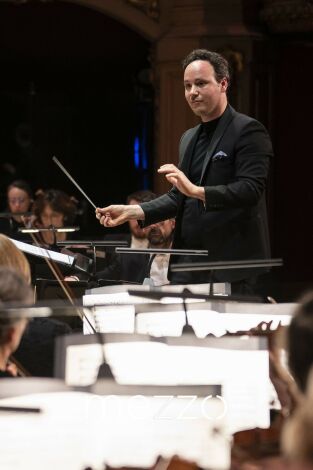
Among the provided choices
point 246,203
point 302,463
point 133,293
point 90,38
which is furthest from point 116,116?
point 302,463

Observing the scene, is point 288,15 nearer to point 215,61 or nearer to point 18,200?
point 18,200

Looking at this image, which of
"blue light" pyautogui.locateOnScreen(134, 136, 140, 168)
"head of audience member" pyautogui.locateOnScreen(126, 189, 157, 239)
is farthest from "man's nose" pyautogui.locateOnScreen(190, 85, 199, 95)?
"blue light" pyautogui.locateOnScreen(134, 136, 140, 168)

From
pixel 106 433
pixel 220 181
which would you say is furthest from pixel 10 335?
pixel 220 181

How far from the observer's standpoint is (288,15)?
25.0ft

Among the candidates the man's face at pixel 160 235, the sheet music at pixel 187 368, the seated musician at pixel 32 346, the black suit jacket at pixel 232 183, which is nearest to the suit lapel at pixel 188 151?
the black suit jacket at pixel 232 183

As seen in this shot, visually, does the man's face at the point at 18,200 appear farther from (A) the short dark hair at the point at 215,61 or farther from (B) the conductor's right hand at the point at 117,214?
(A) the short dark hair at the point at 215,61

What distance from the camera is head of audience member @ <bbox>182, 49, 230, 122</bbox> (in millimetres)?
3512

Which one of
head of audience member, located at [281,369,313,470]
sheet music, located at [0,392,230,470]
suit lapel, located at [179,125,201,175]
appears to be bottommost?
sheet music, located at [0,392,230,470]

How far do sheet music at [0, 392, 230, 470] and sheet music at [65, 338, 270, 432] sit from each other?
0.48 ft

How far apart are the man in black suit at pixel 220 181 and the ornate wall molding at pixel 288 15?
4.12 metres

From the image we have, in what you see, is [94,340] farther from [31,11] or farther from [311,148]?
[31,11]

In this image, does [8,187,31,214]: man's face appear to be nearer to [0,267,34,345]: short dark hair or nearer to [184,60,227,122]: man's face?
[184,60,227,122]: man's face

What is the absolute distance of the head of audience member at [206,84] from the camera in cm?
351

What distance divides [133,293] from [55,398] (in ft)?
1.51
